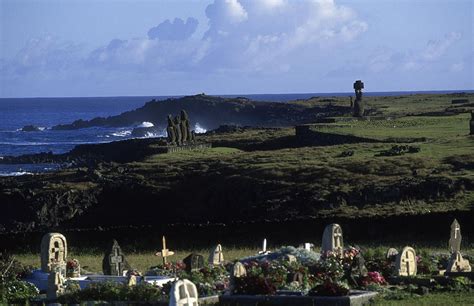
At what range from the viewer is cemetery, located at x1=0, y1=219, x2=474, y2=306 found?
88.1 ft

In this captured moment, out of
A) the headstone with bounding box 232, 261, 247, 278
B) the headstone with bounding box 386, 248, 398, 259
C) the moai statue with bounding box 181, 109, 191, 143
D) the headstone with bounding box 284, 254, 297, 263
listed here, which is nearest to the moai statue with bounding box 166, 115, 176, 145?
the moai statue with bounding box 181, 109, 191, 143

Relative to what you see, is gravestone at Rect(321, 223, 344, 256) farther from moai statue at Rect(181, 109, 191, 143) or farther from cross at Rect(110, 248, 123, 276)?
moai statue at Rect(181, 109, 191, 143)

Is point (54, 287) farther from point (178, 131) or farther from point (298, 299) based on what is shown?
point (178, 131)

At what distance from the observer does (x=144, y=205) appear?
6606 centimetres

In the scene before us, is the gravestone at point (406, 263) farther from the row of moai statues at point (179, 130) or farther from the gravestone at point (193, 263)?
the row of moai statues at point (179, 130)

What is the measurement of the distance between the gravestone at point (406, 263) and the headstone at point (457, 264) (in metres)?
0.92

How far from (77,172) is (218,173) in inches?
554

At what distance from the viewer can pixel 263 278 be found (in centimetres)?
2770

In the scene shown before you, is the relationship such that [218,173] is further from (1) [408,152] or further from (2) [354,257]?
(2) [354,257]

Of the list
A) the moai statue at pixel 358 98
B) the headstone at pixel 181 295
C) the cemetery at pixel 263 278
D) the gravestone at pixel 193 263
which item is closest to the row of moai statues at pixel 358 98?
the moai statue at pixel 358 98

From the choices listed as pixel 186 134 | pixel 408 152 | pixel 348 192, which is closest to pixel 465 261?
pixel 348 192

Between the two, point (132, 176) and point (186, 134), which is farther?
point (186, 134)

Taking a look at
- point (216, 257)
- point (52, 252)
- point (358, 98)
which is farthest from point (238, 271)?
point (358, 98)

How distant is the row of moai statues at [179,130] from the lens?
87812 mm
